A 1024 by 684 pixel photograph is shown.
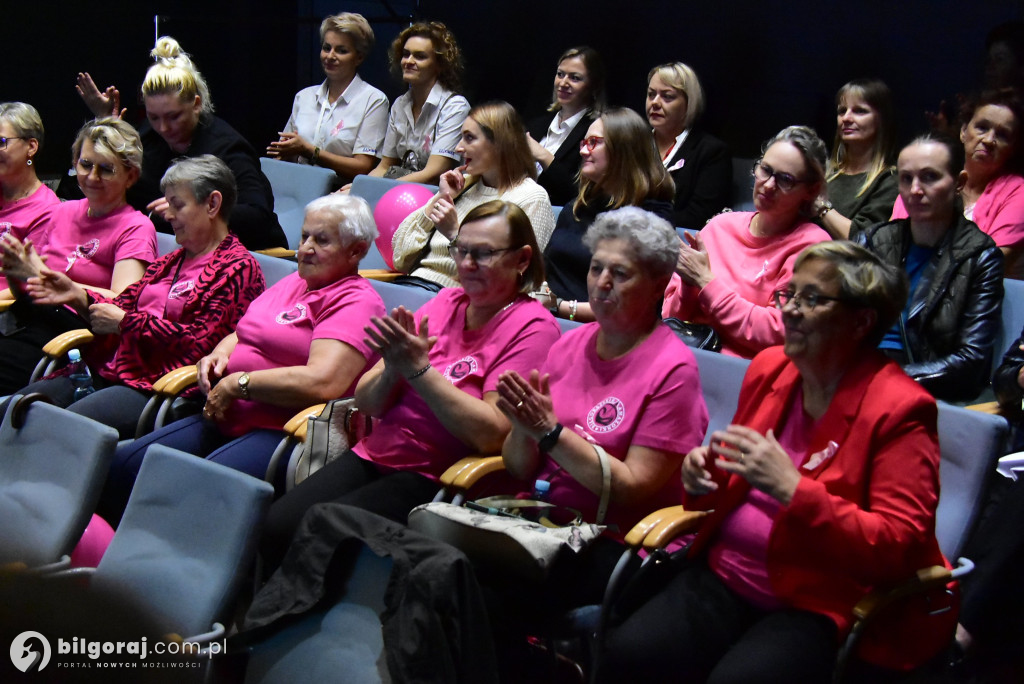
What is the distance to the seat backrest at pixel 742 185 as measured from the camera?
4430mm

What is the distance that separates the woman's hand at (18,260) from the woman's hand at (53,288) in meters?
0.13

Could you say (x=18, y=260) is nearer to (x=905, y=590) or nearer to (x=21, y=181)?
(x=21, y=181)

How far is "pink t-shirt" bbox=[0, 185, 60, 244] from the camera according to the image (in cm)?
419

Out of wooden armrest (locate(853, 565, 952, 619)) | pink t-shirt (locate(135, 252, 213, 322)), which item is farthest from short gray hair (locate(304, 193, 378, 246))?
wooden armrest (locate(853, 565, 952, 619))

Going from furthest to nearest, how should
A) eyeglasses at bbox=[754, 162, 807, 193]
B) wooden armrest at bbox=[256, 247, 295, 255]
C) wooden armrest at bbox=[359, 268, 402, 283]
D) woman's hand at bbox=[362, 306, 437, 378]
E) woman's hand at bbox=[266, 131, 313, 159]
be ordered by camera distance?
1. woman's hand at bbox=[266, 131, 313, 159]
2. wooden armrest at bbox=[256, 247, 295, 255]
3. wooden armrest at bbox=[359, 268, 402, 283]
4. eyeglasses at bbox=[754, 162, 807, 193]
5. woman's hand at bbox=[362, 306, 437, 378]

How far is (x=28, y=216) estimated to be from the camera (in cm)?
422

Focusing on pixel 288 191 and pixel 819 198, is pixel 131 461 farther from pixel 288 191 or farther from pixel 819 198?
pixel 288 191

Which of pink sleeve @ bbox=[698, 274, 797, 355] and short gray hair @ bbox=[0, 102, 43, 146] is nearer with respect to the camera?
pink sleeve @ bbox=[698, 274, 797, 355]

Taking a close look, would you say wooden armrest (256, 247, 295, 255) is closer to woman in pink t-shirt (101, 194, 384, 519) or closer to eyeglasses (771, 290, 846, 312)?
woman in pink t-shirt (101, 194, 384, 519)

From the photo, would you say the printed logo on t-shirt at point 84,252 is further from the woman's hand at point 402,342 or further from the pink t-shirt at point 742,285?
the pink t-shirt at point 742,285

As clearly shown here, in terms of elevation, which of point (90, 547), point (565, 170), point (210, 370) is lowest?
point (90, 547)

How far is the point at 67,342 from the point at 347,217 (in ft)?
3.65

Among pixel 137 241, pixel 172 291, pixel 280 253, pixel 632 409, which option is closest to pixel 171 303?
pixel 172 291

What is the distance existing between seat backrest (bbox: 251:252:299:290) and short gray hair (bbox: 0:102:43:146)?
56.6 inches
